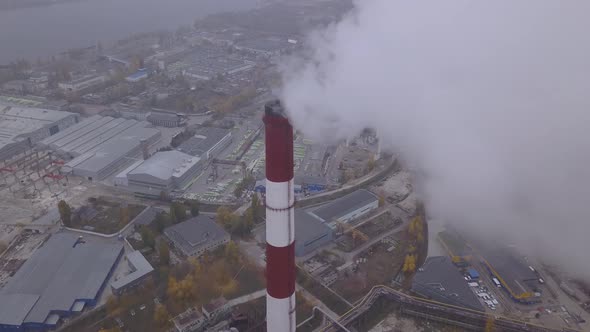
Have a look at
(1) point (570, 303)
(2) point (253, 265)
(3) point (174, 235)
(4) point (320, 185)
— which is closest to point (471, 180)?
(1) point (570, 303)

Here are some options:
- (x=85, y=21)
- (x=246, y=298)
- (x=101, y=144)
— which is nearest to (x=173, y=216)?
(x=246, y=298)

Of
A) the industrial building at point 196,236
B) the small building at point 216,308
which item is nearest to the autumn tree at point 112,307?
the small building at point 216,308

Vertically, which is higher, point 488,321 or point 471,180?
point 471,180

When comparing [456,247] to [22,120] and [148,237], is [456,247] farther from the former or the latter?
[22,120]

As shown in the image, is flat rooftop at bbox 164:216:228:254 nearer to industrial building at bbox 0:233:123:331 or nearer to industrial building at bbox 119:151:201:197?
industrial building at bbox 0:233:123:331

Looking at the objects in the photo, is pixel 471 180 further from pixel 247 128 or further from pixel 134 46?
pixel 134 46
